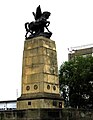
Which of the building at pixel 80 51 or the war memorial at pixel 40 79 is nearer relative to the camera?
the war memorial at pixel 40 79

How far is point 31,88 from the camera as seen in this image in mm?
20594

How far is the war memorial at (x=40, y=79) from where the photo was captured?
766 inches

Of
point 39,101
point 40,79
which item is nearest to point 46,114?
point 39,101

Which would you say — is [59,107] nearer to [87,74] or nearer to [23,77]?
[23,77]

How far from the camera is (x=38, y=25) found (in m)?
21.9

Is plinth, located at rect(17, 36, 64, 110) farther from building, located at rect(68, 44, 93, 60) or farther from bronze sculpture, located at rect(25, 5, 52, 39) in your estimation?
building, located at rect(68, 44, 93, 60)

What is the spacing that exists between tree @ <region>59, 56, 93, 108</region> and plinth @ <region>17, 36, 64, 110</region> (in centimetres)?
1676

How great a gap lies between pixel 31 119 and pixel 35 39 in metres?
5.86

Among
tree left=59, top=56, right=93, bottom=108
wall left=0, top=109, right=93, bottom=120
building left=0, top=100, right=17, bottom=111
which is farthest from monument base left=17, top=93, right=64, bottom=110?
tree left=59, top=56, right=93, bottom=108

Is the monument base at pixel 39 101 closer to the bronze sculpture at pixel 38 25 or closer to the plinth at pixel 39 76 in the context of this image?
the plinth at pixel 39 76

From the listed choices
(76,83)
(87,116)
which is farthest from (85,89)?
(87,116)

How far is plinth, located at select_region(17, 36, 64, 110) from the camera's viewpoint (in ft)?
65.6

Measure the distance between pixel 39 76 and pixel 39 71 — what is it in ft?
1.14

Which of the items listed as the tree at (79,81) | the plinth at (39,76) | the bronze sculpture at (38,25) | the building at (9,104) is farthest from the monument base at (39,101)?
the tree at (79,81)
